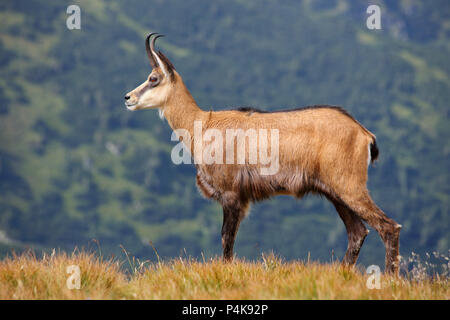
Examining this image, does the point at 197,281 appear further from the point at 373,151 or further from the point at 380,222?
the point at 373,151

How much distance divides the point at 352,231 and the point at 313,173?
1.41 metres

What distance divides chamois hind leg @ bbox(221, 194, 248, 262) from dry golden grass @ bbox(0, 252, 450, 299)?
1.75 meters

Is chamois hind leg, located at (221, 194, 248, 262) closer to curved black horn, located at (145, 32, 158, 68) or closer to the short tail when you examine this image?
the short tail

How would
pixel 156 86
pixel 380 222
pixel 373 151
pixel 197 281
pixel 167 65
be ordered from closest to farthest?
pixel 197 281
pixel 380 222
pixel 373 151
pixel 167 65
pixel 156 86

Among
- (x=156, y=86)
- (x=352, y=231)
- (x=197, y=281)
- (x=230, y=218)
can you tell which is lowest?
(x=197, y=281)

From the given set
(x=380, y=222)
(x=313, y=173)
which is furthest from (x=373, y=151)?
(x=380, y=222)

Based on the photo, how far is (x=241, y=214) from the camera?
45.7ft

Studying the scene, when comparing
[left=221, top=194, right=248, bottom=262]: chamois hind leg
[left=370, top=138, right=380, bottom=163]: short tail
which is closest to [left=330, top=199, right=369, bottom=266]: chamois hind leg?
[left=370, top=138, right=380, bottom=163]: short tail

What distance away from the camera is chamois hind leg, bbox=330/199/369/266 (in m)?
13.3

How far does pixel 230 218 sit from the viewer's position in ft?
45.0

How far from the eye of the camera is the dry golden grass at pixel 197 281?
9602 millimetres
